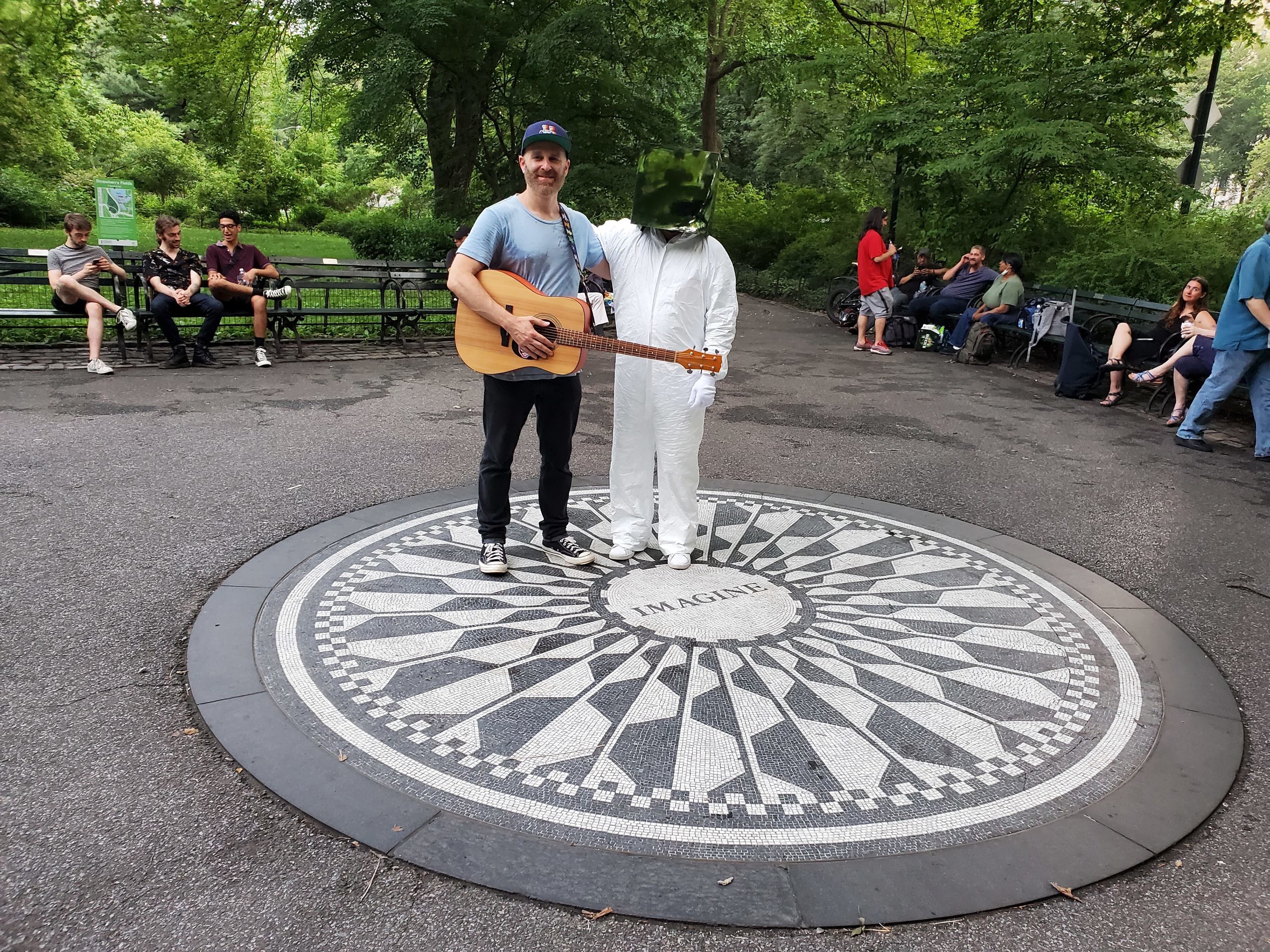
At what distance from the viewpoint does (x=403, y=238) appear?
15.9m

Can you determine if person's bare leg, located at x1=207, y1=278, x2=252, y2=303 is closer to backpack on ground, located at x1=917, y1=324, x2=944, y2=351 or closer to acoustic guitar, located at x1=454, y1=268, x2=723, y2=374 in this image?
acoustic guitar, located at x1=454, y1=268, x2=723, y2=374

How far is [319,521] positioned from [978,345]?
389 inches

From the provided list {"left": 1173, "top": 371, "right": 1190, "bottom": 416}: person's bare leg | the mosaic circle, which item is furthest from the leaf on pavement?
{"left": 1173, "top": 371, "right": 1190, "bottom": 416}: person's bare leg

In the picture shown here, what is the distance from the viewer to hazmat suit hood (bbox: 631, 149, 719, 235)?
440 centimetres

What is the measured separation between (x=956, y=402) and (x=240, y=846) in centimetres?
876

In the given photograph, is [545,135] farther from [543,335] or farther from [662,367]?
[662,367]

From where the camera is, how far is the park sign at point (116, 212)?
11.1 metres

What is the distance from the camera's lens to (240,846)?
2.51 meters

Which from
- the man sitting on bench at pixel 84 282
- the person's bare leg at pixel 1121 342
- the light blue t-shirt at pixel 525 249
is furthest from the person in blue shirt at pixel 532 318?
the person's bare leg at pixel 1121 342

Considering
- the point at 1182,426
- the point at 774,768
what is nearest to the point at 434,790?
the point at 774,768

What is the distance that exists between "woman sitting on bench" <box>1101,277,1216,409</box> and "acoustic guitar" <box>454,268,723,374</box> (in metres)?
7.18

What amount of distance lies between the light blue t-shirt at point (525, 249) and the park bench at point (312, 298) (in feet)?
23.1

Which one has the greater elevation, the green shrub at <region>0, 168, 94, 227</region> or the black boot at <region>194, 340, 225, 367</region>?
the green shrub at <region>0, 168, 94, 227</region>

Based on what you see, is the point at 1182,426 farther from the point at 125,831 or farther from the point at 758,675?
the point at 125,831
